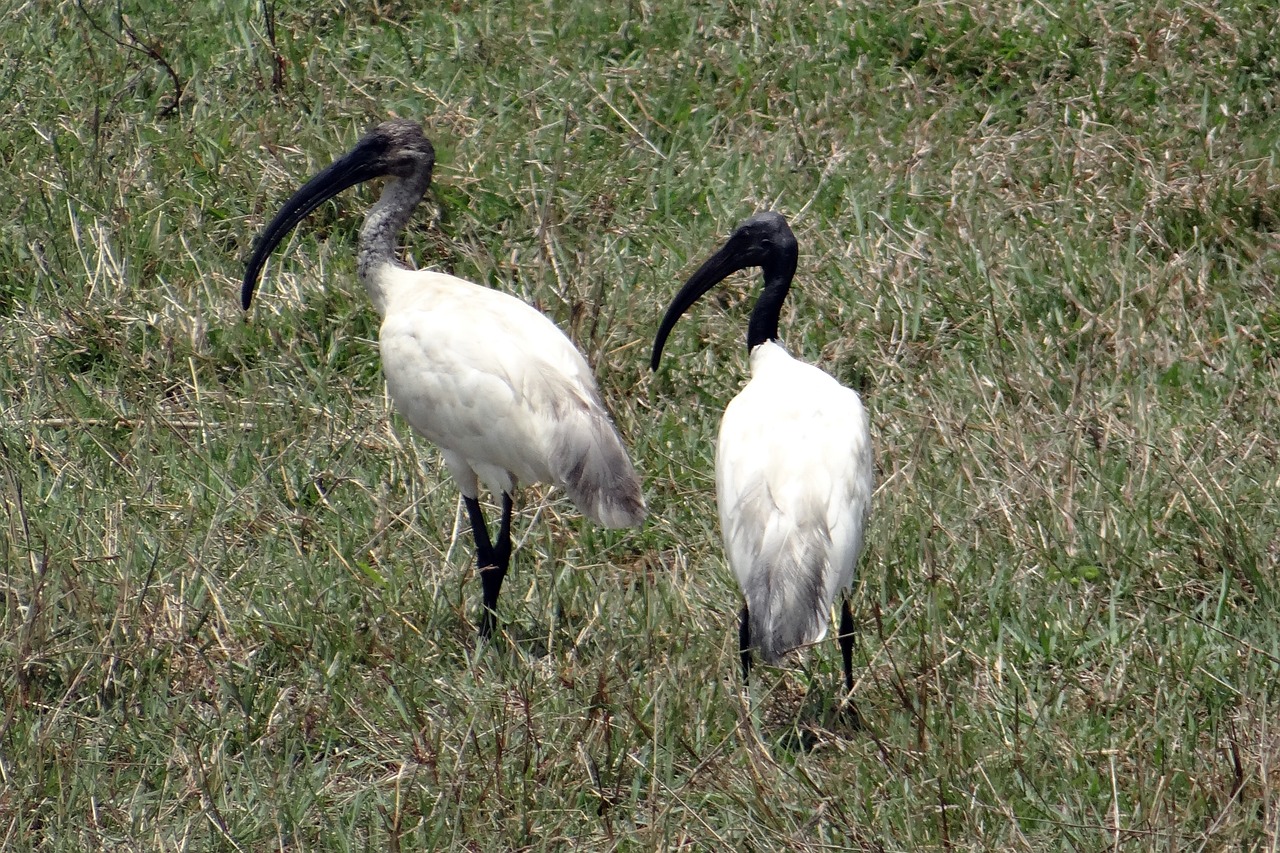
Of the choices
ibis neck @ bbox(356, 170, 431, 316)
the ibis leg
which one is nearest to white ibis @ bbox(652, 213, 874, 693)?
the ibis leg

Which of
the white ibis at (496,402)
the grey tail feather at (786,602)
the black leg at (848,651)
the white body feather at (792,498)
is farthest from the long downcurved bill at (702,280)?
the grey tail feather at (786,602)

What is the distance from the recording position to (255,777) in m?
3.80

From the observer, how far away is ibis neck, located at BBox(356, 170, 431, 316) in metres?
5.27

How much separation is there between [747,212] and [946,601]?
2329 mm

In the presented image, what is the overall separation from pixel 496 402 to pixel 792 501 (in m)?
0.96

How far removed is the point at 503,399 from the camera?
469 centimetres

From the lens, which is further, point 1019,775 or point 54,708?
point 54,708

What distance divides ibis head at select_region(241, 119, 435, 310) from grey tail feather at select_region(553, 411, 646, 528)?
1.18m

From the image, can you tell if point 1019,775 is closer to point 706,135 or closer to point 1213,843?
point 1213,843

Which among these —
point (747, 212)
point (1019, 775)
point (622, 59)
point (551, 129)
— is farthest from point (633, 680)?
point (622, 59)

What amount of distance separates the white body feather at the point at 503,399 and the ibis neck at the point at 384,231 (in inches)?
9.2

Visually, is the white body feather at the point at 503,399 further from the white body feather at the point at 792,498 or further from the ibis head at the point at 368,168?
the ibis head at the point at 368,168

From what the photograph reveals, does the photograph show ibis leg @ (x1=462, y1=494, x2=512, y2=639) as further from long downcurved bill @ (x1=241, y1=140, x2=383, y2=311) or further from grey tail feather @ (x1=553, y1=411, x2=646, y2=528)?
long downcurved bill @ (x1=241, y1=140, x2=383, y2=311)

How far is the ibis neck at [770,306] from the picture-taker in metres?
5.03
